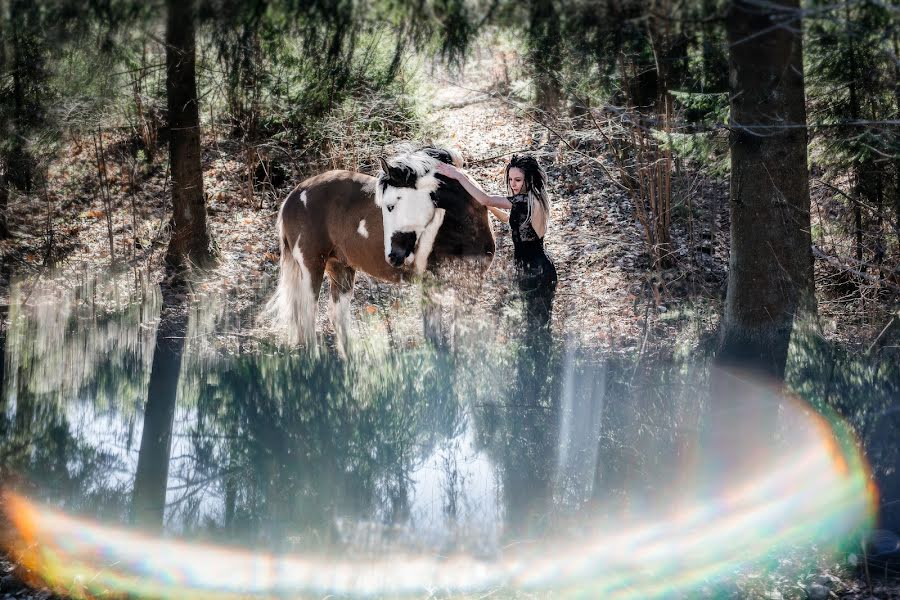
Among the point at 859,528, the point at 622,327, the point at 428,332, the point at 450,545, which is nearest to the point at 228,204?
the point at 428,332

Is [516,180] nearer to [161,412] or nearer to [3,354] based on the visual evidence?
[161,412]

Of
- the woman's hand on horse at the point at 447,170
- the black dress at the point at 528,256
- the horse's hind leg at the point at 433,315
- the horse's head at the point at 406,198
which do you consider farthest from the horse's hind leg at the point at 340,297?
the black dress at the point at 528,256

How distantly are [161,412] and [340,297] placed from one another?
2.08 meters

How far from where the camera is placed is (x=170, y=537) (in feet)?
14.8

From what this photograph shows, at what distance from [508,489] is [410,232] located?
2.72m

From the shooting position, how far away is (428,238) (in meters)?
6.94

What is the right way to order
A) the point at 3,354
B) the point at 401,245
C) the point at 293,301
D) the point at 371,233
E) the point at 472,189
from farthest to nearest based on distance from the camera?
the point at 293,301 < the point at 3,354 < the point at 371,233 < the point at 401,245 < the point at 472,189

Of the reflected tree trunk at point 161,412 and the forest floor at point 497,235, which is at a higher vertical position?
the forest floor at point 497,235

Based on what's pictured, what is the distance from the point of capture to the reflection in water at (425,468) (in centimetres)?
418

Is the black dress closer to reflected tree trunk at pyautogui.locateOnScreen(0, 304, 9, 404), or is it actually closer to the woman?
the woman

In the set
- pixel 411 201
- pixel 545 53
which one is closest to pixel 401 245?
pixel 411 201

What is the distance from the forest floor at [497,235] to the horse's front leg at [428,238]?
2.39ft

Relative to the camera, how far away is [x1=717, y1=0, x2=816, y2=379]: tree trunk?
564 centimetres

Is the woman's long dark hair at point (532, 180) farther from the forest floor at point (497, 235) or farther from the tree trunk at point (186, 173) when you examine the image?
the tree trunk at point (186, 173)
